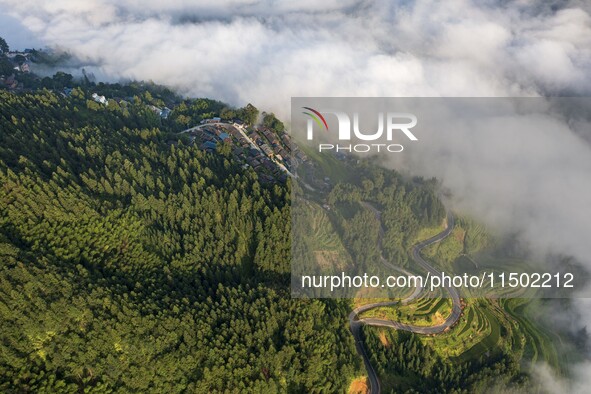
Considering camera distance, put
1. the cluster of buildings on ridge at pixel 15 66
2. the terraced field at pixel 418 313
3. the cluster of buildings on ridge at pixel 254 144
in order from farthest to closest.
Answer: the cluster of buildings on ridge at pixel 15 66 → the cluster of buildings on ridge at pixel 254 144 → the terraced field at pixel 418 313

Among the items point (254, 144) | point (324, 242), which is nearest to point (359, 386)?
point (324, 242)

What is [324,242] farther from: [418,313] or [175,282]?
[175,282]

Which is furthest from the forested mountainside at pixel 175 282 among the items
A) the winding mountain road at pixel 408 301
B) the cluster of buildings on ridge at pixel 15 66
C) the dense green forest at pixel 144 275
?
the cluster of buildings on ridge at pixel 15 66

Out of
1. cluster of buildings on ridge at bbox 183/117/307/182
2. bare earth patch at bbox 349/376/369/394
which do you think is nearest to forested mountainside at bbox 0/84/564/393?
bare earth patch at bbox 349/376/369/394

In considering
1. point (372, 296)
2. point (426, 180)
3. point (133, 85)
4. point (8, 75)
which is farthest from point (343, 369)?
point (8, 75)

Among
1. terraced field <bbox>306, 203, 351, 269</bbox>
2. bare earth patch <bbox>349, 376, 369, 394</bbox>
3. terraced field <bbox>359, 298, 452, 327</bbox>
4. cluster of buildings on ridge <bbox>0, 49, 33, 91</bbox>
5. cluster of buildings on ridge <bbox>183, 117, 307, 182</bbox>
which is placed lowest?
bare earth patch <bbox>349, 376, 369, 394</bbox>

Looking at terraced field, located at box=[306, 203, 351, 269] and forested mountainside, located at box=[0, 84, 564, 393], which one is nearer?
forested mountainside, located at box=[0, 84, 564, 393]

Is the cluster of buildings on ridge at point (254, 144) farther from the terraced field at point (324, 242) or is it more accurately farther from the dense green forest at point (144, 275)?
the terraced field at point (324, 242)

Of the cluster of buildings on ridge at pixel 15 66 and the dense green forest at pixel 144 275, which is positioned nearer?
the dense green forest at pixel 144 275

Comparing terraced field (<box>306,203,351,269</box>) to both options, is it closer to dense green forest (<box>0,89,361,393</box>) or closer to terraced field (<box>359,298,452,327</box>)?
dense green forest (<box>0,89,361,393</box>)
